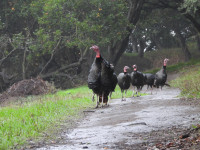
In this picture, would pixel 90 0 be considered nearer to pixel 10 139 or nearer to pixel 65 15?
pixel 65 15

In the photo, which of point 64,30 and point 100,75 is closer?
point 100,75

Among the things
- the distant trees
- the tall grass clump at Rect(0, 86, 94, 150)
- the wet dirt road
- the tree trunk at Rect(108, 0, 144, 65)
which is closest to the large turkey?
the tall grass clump at Rect(0, 86, 94, 150)

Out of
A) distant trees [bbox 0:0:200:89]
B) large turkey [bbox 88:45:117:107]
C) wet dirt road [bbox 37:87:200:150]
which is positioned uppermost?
distant trees [bbox 0:0:200:89]

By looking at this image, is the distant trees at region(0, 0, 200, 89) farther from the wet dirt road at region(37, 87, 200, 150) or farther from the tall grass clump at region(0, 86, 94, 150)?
the wet dirt road at region(37, 87, 200, 150)

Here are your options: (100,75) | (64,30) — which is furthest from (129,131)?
(64,30)

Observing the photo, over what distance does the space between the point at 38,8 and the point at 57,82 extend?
6.92 meters

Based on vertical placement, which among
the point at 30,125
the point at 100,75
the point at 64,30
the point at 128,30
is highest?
the point at 128,30

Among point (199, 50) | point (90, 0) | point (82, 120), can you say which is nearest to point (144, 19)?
point (90, 0)

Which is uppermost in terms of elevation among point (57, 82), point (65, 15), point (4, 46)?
point (65, 15)

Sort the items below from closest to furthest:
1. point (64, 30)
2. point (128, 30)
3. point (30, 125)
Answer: point (30, 125) → point (64, 30) → point (128, 30)

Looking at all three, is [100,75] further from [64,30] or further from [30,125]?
[64,30]

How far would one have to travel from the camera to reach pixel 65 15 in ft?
89.2

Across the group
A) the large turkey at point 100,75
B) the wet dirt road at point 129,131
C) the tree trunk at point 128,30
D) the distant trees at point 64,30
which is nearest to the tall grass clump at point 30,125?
the wet dirt road at point 129,131

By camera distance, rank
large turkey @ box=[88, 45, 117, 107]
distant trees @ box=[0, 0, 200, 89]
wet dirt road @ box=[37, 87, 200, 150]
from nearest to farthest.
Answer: wet dirt road @ box=[37, 87, 200, 150] → large turkey @ box=[88, 45, 117, 107] → distant trees @ box=[0, 0, 200, 89]
